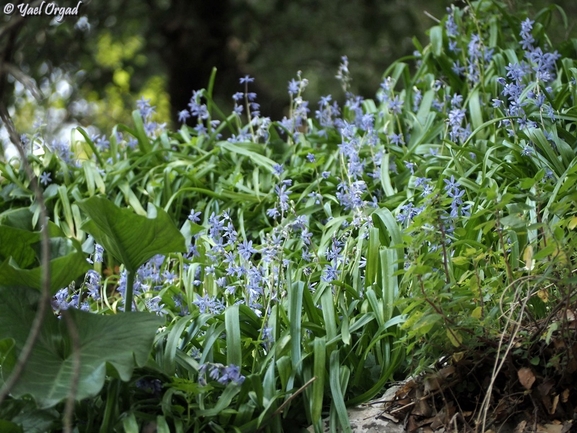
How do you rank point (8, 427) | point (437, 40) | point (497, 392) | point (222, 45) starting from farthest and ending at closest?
1. point (222, 45)
2. point (437, 40)
3. point (497, 392)
4. point (8, 427)

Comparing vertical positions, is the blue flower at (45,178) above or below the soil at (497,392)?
above

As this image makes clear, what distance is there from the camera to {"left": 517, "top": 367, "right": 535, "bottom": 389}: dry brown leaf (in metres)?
1.80

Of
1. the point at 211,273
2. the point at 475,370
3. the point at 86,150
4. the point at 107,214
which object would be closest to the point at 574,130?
the point at 475,370

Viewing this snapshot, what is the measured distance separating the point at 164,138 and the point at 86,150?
1.51 feet

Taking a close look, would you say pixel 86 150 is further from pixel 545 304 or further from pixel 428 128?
pixel 545 304

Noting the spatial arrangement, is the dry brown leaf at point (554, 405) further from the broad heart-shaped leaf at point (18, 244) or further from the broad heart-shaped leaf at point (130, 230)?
the broad heart-shaped leaf at point (18, 244)

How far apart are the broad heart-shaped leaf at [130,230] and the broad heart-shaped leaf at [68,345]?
19 cm

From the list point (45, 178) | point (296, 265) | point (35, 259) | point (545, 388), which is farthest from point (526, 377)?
point (45, 178)

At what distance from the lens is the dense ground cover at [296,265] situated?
5.91ft

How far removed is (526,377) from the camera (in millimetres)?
1810

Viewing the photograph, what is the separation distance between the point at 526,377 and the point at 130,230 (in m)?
1.10

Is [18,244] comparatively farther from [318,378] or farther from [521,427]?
[521,427]

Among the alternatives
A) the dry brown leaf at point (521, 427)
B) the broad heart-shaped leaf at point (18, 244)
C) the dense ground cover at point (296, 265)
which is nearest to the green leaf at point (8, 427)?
the dense ground cover at point (296, 265)

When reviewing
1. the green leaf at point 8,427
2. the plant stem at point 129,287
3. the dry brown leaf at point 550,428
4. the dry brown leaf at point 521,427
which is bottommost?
the dry brown leaf at point 550,428
